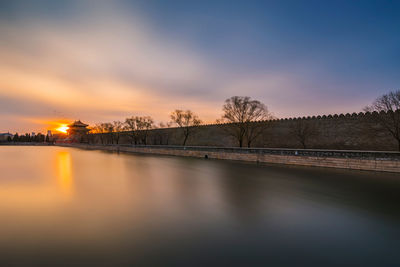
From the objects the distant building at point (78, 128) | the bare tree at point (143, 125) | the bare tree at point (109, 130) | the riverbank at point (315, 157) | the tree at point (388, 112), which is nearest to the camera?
the riverbank at point (315, 157)

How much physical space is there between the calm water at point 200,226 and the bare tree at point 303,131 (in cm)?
1201

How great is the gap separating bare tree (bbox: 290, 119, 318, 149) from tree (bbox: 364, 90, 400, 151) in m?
4.26

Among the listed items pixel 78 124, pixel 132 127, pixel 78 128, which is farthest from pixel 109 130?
pixel 78 124

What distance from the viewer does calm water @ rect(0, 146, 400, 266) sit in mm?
2500

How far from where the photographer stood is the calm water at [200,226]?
2.50 m

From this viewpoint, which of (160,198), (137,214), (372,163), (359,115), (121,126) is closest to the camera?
(137,214)

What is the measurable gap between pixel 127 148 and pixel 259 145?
765 inches

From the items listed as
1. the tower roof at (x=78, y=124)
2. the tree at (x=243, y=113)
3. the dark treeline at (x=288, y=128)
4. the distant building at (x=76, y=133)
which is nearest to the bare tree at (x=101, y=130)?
the distant building at (x=76, y=133)

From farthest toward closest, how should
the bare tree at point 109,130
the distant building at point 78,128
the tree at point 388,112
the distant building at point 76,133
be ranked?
the distant building at point 78,128 → the distant building at point 76,133 → the bare tree at point 109,130 → the tree at point 388,112

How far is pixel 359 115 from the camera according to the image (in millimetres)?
15547

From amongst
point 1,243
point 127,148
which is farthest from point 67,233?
point 127,148

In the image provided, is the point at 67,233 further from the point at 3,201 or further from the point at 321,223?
the point at 321,223

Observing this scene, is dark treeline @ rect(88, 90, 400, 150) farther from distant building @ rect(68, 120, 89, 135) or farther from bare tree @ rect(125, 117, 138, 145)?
distant building @ rect(68, 120, 89, 135)

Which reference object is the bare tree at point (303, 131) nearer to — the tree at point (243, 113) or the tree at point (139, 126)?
the tree at point (243, 113)
